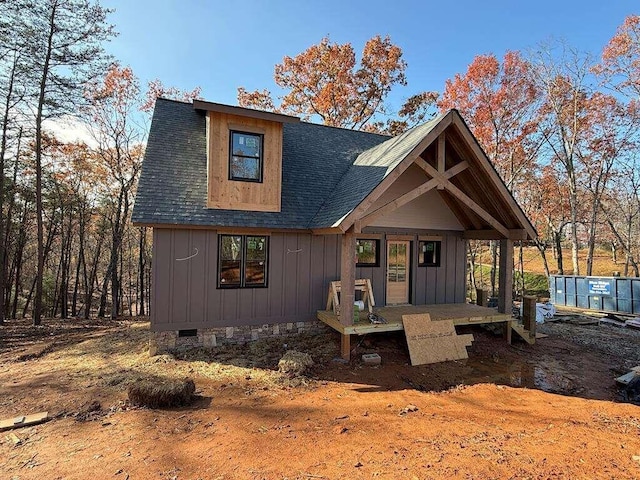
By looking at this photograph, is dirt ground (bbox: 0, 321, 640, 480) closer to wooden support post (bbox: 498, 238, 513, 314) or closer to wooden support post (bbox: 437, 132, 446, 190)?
wooden support post (bbox: 498, 238, 513, 314)

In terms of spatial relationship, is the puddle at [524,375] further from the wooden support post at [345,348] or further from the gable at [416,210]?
the gable at [416,210]

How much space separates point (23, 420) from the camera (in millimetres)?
4461

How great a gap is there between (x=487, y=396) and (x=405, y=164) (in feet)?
14.6

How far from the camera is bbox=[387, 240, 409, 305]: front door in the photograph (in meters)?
9.57

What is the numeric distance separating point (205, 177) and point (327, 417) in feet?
20.6

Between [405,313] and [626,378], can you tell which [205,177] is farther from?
[626,378]

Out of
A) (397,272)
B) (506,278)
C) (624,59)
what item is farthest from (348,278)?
(624,59)

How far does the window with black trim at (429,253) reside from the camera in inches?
391

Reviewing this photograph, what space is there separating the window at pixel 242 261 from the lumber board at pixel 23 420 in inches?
147

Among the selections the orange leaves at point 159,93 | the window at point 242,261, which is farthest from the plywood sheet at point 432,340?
the orange leaves at point 159,93

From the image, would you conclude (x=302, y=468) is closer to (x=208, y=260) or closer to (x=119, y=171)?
(x=208, y=260)

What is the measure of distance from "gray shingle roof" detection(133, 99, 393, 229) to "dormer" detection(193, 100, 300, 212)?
304 millimetres

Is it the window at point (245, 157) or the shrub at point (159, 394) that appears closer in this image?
the shrub at point (159, 394)

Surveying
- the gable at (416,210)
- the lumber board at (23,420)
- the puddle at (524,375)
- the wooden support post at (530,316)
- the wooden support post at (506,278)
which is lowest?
the puddle at (524,375)
